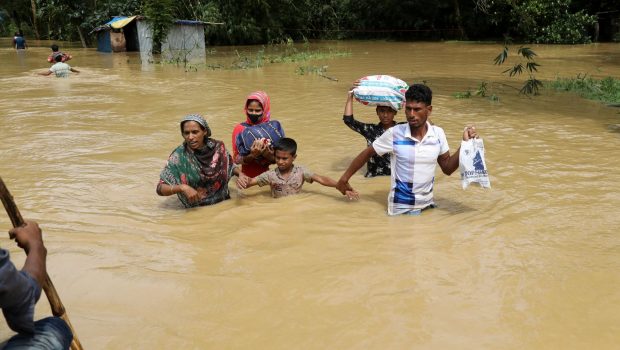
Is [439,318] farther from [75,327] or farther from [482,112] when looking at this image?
[482,112]

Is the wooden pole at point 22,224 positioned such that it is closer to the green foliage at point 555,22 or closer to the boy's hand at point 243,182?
the boy's hand at point 243,182

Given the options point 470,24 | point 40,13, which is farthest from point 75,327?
point 40,13

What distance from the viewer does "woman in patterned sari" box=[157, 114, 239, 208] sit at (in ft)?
14.9

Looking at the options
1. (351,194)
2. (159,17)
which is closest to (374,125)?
(351,194)

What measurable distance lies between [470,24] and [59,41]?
28.8 meters

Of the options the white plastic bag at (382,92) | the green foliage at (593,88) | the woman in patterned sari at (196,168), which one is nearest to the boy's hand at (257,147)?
the woman in patterned sari at (196,168)

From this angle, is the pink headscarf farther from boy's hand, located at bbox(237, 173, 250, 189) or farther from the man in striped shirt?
the man in striped shirt

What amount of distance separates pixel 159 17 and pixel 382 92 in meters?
20.2

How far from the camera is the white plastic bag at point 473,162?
4.11 m

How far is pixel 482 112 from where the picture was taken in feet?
30.3

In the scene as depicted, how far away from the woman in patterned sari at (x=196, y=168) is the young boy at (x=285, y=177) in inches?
8.9

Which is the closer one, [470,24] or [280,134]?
[280,134]

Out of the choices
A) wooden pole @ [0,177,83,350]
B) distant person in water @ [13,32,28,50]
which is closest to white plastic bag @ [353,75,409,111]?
wooden pole @ [0,177,83,350]

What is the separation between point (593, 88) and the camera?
34.8 feet
